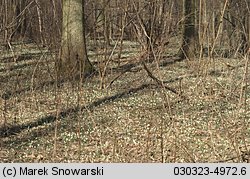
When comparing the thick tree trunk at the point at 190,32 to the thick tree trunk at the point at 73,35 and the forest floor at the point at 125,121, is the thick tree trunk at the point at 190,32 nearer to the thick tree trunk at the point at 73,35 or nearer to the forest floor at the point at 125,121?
the forest floor at the point at 125,121

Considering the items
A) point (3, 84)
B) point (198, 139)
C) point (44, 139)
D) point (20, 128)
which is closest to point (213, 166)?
point (198, 139)

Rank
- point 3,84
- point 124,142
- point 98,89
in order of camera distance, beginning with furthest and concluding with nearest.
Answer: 1. point 3,84
2. point 98,89
3. point 124,142

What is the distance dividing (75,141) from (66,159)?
0.76m

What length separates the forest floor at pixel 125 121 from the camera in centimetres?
553

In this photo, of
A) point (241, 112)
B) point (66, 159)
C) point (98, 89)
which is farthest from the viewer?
point (98, 89)

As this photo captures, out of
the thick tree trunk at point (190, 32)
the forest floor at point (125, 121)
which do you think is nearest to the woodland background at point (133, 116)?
the forest floor at point (125, 121)

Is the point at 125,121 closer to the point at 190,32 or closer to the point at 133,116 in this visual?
the point at 133,116

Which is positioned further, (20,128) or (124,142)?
(20,128)

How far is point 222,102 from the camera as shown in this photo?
810cm

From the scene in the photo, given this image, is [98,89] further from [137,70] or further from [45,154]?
[45,154]

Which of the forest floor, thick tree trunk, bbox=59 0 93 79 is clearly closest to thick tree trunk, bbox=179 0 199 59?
the forest floor

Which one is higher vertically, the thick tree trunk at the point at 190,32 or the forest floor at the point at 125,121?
the thick tree trunk at the point at 190,32

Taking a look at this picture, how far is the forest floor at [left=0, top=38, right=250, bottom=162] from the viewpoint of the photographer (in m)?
5.53

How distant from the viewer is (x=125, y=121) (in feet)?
23.5
